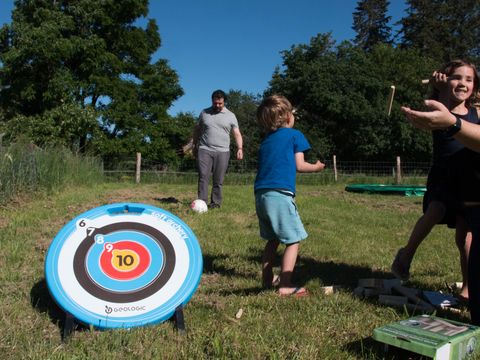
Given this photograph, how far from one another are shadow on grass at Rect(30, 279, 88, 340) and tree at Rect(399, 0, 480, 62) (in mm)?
47337

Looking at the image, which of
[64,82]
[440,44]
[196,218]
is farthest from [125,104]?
[440,44]

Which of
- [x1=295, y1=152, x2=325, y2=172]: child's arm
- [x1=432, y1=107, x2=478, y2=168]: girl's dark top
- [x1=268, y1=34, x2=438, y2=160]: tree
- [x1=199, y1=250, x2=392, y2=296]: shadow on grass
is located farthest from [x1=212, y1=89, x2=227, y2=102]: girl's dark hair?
[x1=268, y1=34, x2=438, y2=160]: tree

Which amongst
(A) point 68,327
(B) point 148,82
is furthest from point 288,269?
(B) point 148,82

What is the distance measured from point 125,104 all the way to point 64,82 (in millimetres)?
3864

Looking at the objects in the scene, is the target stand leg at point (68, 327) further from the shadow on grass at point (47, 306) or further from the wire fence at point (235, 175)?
the wire fence at point (235, 175)

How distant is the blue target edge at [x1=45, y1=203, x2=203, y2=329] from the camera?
2365 millimetres

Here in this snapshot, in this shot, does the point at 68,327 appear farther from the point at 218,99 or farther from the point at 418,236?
the point at 218,99

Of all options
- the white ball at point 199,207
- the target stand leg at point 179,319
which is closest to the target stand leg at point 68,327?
Result: the target stand leg at point 179,319

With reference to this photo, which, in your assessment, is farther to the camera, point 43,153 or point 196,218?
point 43,153

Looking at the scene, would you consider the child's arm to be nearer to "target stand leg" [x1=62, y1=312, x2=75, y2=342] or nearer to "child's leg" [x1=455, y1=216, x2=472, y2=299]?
"child's leg" [x1=455, y1=216, x2=472, y2=299]

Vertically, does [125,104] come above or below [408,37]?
below

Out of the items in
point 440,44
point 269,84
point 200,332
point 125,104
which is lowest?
point 200,332

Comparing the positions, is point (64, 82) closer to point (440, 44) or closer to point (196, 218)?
point (196, 218)

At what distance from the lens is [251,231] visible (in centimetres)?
555
